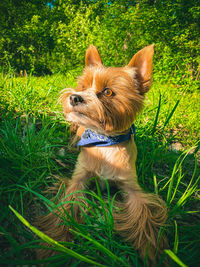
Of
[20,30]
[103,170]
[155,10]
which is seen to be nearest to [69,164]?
[103,170]

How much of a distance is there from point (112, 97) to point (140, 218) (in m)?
1.18

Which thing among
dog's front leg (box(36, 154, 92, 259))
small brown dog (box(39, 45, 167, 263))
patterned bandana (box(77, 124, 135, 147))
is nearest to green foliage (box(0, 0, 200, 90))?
small brown dog (box(39, 45, 167, 263))

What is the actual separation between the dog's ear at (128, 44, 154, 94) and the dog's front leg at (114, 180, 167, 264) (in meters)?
1.04

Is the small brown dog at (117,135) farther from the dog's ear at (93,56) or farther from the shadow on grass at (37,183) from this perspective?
the dog's ear at (93,56)

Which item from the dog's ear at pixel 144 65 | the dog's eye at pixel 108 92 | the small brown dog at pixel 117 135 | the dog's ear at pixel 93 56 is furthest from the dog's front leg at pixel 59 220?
the dog's ear at pixel 93 56

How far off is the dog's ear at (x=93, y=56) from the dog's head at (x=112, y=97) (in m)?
0.28

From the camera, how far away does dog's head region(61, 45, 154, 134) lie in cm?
160

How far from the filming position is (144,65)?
1.74m

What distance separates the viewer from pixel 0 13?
15.0 meters

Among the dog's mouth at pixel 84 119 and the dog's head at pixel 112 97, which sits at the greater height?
the dog's head at pixel 112 97

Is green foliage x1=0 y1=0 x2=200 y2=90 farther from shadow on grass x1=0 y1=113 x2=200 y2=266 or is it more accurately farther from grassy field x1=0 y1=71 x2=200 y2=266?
shadow on grass x1=0 y1=113 x2=200 y2=266

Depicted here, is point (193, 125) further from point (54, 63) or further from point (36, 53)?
point (36, 53)

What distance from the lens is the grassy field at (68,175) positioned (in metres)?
1.10

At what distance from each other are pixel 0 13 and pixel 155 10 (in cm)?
1488
